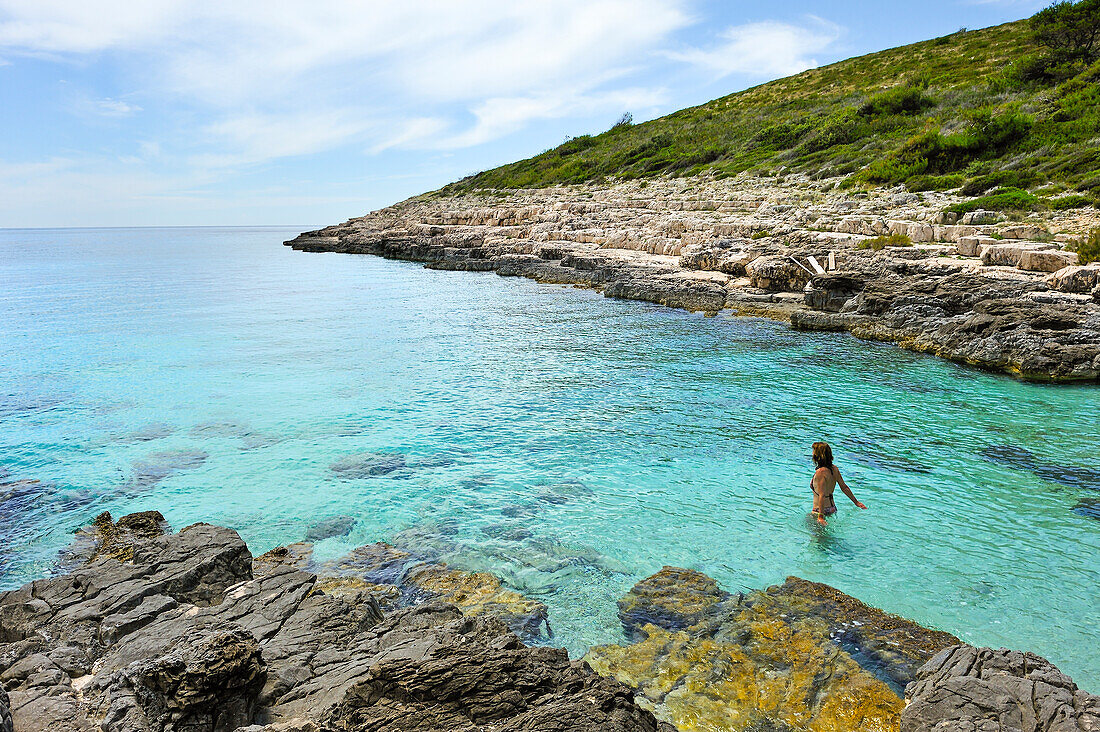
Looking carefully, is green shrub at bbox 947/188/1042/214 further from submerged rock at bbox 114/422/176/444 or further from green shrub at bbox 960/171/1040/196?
submerged rock at bbox 114/422/176/444

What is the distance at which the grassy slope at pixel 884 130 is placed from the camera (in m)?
34.0

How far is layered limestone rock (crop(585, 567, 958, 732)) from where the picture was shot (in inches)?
213

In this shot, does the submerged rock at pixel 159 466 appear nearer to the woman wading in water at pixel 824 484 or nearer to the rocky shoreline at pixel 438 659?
the rocky shoreline at pixel 438 659

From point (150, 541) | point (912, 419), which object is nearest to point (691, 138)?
point (912, 419)

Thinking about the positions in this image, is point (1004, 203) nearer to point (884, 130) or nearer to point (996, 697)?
point (884, 130)

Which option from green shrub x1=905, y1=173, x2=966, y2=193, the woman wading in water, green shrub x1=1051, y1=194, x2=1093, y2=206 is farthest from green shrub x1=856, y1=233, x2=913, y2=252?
the woman wading in water

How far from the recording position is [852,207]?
109ft

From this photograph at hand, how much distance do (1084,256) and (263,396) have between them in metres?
23.3

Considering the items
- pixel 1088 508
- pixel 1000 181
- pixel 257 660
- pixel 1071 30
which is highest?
pixel 1071 30

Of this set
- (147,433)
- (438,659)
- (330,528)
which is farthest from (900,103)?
(438,659)

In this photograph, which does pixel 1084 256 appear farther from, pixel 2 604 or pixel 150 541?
pixel 2 604

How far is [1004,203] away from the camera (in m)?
26.6

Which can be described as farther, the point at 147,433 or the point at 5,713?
the point at 147,433

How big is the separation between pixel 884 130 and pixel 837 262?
28788 millimetres
